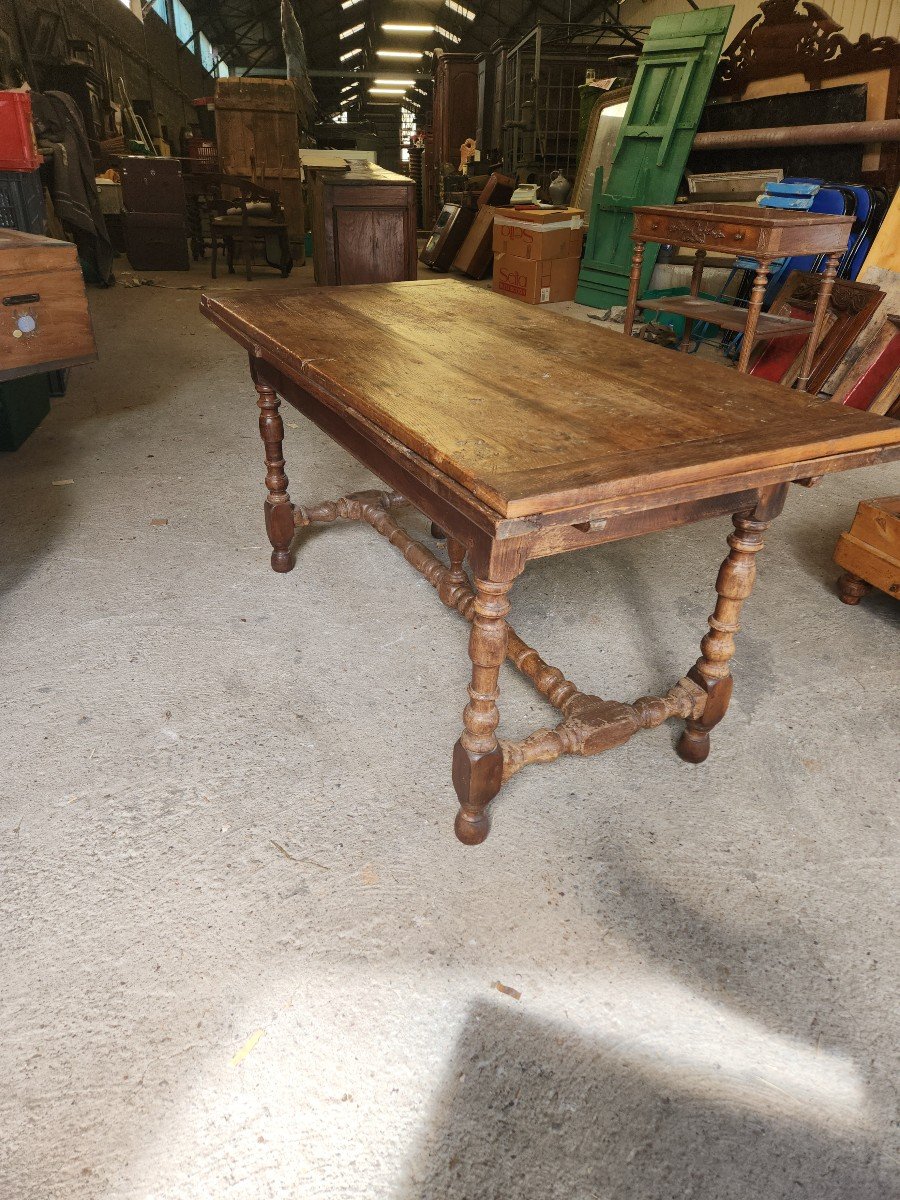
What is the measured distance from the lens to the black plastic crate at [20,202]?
3.25m

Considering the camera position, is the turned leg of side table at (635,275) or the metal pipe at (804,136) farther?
the metal pipe at (804,136)

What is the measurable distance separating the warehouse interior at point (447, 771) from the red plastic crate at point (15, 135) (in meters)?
0.02

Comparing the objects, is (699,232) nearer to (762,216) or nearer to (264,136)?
(762,216)

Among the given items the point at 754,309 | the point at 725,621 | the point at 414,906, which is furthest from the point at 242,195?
the point at 414,906

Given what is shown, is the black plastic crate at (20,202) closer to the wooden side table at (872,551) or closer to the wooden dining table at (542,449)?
the wooden dining table at (542,449)

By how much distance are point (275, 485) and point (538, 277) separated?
4.95 metres

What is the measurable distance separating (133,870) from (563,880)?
809 millimetres

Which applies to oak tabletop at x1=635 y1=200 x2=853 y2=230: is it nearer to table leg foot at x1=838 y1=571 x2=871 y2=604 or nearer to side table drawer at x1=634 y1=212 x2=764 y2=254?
side table drawer at x1=634 y1=212 x2=764 y2=254

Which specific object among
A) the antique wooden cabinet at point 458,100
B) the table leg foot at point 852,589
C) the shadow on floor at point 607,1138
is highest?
the antique wooden cabinet at point 458,100

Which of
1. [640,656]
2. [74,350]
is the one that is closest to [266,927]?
[640,656]

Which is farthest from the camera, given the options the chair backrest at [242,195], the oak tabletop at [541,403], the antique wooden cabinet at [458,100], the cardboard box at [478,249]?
the antique wooden cabinet at [458,100]

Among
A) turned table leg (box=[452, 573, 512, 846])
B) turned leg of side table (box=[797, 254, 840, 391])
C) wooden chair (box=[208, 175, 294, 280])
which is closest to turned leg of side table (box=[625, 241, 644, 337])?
turned leg of side table (box=[797, 254, 840, 391])

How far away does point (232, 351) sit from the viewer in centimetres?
523

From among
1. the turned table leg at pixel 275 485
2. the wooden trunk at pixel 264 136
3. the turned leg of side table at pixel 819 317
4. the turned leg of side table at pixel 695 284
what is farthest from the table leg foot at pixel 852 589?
the wooden trunk at pixel 264 136
